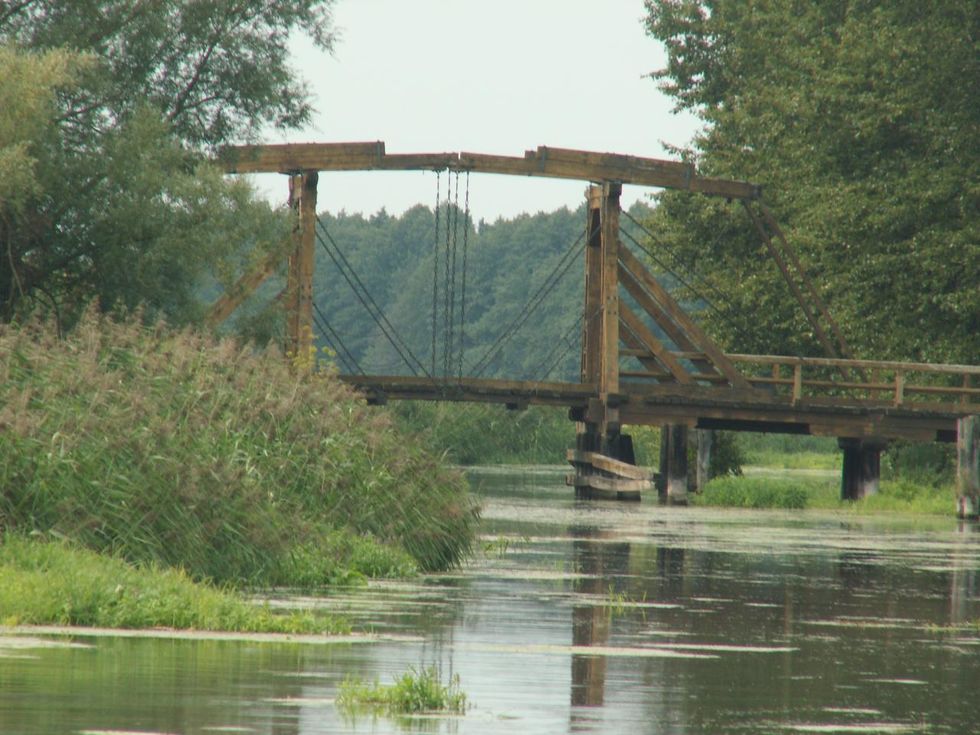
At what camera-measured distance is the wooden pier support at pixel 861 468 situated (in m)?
41.5

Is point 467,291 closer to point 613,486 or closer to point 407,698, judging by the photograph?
point 613,486

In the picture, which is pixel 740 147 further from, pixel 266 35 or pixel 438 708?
pixel 438 708

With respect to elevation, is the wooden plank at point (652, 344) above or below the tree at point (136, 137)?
below

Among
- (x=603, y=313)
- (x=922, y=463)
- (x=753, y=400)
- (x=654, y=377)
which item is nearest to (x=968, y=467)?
(x=753, y=400)

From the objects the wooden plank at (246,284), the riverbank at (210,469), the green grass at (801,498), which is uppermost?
the wooden plank at (246,284)

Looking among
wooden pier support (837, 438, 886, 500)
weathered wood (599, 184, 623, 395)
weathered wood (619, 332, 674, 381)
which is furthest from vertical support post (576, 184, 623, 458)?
wooden pier support (837, 438, 886, 500)

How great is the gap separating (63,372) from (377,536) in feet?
11.4

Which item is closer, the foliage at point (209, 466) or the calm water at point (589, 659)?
the calm water at point (589, 659)

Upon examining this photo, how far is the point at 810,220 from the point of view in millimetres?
43031

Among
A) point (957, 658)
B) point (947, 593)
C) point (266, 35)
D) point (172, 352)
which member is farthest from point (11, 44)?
point (957, 658)

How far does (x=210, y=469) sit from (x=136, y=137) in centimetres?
1534

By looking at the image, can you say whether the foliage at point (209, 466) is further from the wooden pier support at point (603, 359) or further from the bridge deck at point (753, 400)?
the wooden pier support at point (603, 359)

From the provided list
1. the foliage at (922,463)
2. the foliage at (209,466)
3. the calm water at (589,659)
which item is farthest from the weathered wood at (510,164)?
the calm water at (589,659)

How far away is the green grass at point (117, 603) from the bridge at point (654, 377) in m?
24.7
